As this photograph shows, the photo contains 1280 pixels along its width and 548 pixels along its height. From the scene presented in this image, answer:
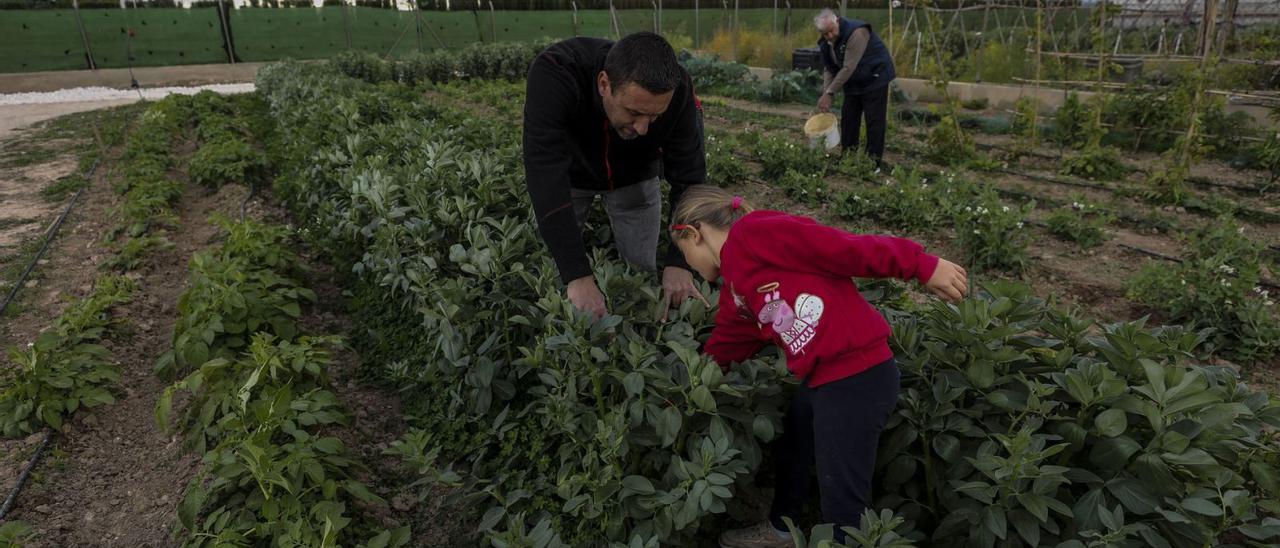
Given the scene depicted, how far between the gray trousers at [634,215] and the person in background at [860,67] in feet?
16.6

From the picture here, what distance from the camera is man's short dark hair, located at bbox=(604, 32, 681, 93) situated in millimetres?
2061

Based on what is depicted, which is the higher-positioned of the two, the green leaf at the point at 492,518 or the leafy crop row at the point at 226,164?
the leafy crop row at the point at 226,164

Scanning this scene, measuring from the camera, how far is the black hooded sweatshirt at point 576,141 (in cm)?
239

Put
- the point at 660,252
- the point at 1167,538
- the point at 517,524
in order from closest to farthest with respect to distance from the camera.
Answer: the point at 1167,538 → the point at 517,524 → the point at 660,252

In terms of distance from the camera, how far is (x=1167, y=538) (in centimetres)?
177

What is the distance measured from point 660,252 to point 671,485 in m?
1.55

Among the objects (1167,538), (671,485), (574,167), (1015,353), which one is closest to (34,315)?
(574,167)

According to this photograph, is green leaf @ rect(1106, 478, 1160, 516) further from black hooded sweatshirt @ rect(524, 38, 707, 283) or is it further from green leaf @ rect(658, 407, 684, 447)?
black hooded sweatshirt @ rect(524, 38, 707, 283)

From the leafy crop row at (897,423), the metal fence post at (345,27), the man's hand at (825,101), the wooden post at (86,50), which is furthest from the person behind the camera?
the metal fence post at (345,27)

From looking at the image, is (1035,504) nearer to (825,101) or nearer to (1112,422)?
(1112,422)

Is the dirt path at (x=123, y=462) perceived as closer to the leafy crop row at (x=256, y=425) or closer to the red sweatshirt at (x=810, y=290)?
the leafy crop row at (x=256, y=425)

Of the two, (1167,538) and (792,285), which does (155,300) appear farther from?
(1167,538)

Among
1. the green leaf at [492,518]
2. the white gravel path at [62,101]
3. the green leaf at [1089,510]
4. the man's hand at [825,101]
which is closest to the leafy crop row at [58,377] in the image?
the green leaf at [492,518]

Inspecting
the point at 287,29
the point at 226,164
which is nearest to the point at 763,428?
the point at 226,164
